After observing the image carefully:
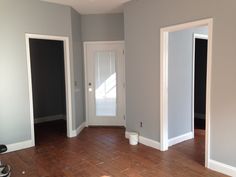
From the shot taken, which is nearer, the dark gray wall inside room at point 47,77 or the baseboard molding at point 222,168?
the baseboard molding at point 222,168

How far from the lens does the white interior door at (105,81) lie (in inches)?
202

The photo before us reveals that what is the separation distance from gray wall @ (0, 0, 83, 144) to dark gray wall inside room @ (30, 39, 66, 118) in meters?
1.87

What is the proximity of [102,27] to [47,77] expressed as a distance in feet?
7.17

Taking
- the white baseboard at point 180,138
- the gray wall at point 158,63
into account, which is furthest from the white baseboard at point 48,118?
the white baseboard at point 180,138

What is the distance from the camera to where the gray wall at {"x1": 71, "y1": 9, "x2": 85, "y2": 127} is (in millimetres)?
4633

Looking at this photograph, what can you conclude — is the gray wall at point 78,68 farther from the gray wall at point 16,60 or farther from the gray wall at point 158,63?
the gray wall at point 158,63

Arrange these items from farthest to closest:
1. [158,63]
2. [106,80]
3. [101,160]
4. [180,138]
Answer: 1. [106,80]
2. [180,138]
3. [158,63]
4. [101,160]

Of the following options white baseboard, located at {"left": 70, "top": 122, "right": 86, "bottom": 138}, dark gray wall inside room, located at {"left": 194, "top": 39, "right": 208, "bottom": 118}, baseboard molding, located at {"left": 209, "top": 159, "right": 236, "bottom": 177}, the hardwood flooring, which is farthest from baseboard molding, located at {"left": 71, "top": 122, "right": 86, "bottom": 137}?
dark gray wall inside room, located at {"left": 194, "top": 39, "right": 208, "bottom": 118}

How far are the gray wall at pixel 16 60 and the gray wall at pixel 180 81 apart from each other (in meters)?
2.44

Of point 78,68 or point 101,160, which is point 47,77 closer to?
point 78,68

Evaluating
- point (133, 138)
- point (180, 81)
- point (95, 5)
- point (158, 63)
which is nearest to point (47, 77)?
point (95, 5)

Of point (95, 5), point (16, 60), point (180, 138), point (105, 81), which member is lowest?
point (180, 138)

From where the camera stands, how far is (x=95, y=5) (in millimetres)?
4344

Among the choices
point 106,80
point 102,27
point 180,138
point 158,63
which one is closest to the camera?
point 158,63
